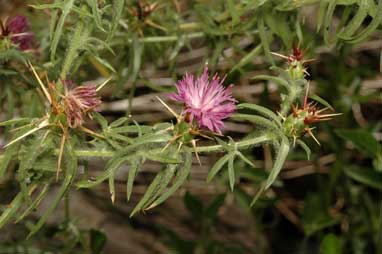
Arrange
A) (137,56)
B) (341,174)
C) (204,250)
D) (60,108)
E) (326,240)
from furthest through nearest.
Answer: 1. (341,174)
2. (204,250)
3. (326,240)
4. (137,56)
5. (60,108)

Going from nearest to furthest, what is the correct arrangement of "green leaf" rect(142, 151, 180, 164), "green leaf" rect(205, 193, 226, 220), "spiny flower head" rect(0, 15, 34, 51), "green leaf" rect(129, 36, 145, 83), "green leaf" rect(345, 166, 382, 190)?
"green leaf" rect(142, 151, 180, 164) < "spiny flower head" rect(0, 15, 34, 51) < "green leaf" rect(129, 36, 145, 83) < "green leaf" rect(205, 193, 226, 220) < "green leaf" rect(345, 166, 382, 190)

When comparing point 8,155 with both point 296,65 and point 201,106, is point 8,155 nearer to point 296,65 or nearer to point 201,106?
point 201,106

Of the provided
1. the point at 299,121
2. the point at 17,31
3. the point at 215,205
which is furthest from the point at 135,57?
the point at 299,121

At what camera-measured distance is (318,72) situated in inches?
118

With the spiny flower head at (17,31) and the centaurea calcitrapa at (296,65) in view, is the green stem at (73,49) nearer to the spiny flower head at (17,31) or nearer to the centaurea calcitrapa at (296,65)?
the spiny flower head at (17,31)

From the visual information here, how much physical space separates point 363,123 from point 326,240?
958 millimetres

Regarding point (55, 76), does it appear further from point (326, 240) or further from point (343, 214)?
point (343, 214)

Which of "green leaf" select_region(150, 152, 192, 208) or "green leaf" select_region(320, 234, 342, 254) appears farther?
"green leaf" select_region(320, 234, 342, 254)

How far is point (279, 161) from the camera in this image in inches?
48.5

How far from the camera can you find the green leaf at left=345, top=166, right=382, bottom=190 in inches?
87.4

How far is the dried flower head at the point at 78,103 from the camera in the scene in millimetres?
1245

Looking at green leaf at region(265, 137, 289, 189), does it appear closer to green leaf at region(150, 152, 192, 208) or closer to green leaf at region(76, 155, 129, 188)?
green leaf at region(150, 152, 192, 208)

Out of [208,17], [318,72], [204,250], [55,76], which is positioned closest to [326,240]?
[204,250]

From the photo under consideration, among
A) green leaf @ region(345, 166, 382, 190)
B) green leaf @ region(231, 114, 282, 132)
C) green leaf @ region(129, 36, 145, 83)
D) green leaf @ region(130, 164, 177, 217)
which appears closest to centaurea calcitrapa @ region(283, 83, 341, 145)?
green leaf @ region(231, 114, 282, 132)
